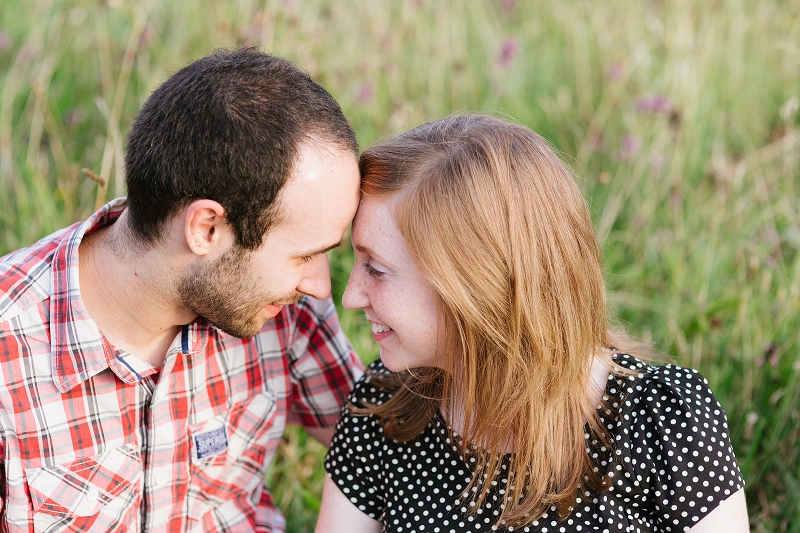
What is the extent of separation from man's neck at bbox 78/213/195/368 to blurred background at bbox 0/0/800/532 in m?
0.85

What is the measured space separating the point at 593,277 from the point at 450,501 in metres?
0.65

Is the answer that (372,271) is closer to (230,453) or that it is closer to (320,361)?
(320,361)

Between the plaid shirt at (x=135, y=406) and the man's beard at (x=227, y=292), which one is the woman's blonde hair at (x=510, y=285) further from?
the plaid shirt at (x=135, y=406)

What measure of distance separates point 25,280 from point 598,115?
2.76 m

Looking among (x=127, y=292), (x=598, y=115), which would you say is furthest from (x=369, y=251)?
(x=598, y=115)

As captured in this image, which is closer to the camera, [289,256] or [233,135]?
[233,135]

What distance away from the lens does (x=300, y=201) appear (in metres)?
1.85

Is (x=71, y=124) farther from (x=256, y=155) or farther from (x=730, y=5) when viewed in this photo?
(x=730, y=5)

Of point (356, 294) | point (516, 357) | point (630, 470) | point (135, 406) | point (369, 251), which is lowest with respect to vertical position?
point (630, 470)

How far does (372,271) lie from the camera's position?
6.23 feet

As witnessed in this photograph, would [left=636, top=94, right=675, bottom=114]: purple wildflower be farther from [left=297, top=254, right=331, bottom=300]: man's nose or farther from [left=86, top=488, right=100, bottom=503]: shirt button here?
[left=86, top=488, right=100, bottom=503]: shirt button

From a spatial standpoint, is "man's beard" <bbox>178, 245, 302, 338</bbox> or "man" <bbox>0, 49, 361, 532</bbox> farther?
"man's beard" <bbox>178, 245, 302, 338</bbox>

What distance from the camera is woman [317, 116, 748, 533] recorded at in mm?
1773

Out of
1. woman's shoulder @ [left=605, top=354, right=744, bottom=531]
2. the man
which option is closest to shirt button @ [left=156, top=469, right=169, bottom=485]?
the man
